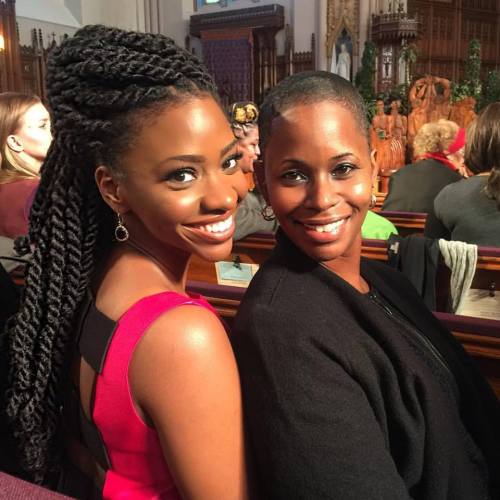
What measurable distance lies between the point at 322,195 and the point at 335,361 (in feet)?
0.87

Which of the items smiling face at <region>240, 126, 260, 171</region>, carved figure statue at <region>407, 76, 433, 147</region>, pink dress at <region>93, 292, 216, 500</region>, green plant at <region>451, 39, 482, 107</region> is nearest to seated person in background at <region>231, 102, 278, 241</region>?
smiling face at <region>240, 126, 260, 171</region>

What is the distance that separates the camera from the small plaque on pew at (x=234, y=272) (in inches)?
107

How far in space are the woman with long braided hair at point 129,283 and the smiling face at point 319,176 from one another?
3.4 inches

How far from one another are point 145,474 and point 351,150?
60 centimetres

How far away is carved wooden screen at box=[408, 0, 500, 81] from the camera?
1120 cm

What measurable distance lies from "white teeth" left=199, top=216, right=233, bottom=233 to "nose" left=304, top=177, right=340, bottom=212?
5.4 inches

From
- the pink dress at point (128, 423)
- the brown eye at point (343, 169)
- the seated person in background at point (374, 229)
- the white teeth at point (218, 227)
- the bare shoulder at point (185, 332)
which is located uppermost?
the brown eye at point (343, 169)

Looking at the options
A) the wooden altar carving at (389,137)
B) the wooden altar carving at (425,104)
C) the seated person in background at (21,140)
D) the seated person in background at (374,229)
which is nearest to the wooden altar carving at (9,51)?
the wooden altar carving at (389,137)

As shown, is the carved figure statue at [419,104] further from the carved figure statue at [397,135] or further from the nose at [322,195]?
the nose at [322,195]

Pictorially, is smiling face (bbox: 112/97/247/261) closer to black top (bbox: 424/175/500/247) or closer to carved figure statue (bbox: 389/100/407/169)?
black top (bbox: 424/175/500/247)

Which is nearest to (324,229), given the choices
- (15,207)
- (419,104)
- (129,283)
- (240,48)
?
(129,283)

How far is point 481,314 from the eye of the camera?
7.00 ft

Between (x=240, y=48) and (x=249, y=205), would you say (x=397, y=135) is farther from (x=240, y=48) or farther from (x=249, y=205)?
(x=249, y=205)

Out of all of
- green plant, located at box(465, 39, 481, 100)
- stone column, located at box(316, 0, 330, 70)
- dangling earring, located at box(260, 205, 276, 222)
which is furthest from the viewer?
stone column, located at box(316, 0, 330, 70)
